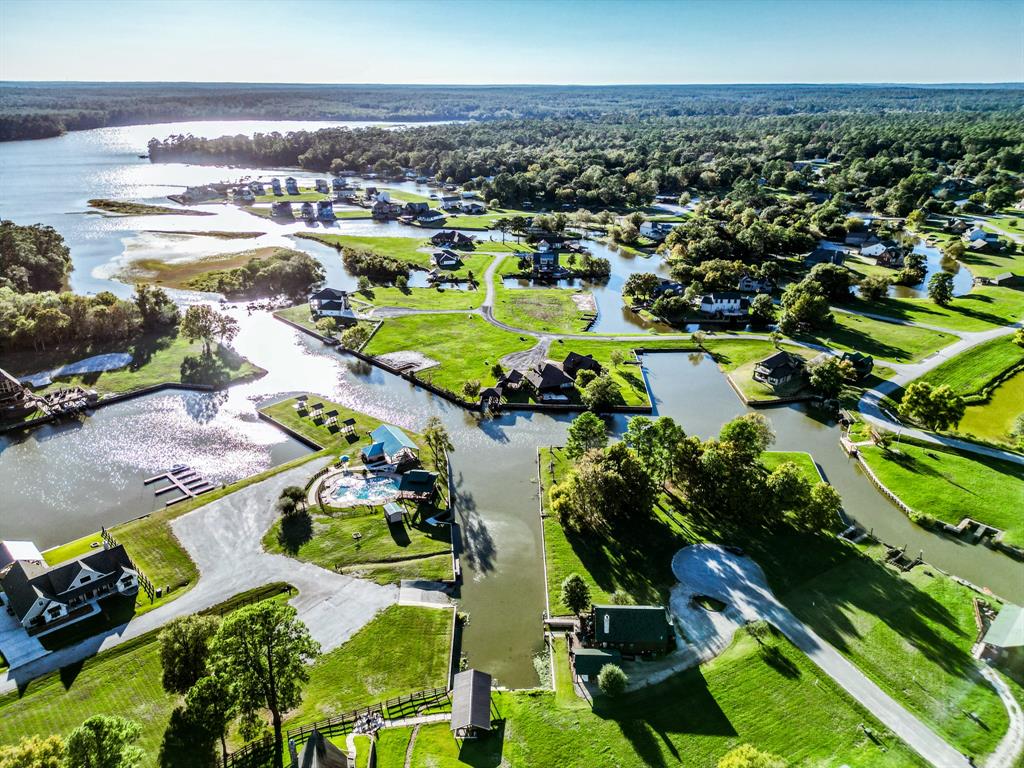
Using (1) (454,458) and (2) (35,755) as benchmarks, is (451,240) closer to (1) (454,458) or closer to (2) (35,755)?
(1) (454,458)

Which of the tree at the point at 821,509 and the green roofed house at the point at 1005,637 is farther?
the tree at the point at 821,509

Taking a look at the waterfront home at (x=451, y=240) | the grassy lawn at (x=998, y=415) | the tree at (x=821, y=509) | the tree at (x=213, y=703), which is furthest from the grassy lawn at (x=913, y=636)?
the waterfront home at (x=451, y=240)

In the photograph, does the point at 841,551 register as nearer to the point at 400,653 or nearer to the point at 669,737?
the point at 669,737

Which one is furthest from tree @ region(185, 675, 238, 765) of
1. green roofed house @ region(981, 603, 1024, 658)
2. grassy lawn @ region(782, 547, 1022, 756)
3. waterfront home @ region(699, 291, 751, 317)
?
waterfront home @ region(699, 291, 751, 317)

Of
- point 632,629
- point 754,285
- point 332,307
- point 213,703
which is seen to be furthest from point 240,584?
point 754,285

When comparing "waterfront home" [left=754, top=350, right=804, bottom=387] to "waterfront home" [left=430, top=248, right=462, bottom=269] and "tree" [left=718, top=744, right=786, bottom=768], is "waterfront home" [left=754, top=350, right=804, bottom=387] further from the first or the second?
"waterfront home" [left=430, top=248, right=462, bottom=269]

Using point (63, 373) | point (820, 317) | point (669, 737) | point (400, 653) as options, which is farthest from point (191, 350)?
point (820, 317)

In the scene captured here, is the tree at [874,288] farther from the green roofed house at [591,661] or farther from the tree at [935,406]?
the green roofed house at [591,661]
